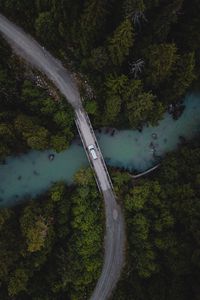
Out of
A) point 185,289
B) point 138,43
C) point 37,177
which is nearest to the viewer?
point 138,43

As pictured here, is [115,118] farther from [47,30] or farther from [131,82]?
[47,30]

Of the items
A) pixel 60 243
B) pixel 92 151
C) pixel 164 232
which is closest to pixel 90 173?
pixel 92 151

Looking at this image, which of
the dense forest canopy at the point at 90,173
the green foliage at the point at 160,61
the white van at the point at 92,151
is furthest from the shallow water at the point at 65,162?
the green foliage at the point at 160,61

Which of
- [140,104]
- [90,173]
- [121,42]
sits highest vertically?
[121,42]

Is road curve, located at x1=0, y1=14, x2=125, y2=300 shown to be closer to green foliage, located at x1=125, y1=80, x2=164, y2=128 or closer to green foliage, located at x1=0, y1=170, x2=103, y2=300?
green foliage, located at x1=0, y1=170, x2=103, y2=300

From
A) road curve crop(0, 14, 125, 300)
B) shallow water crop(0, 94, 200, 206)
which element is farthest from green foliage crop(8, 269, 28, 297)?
shallow water crop(0, 94, 200, 206)

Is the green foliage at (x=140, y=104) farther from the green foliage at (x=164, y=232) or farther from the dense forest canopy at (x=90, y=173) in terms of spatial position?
the green foliage at (x=164, y=232)

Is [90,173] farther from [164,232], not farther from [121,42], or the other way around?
[121,42]

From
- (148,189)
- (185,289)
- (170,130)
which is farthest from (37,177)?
(185,289)

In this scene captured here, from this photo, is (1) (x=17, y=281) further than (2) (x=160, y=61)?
Yes
